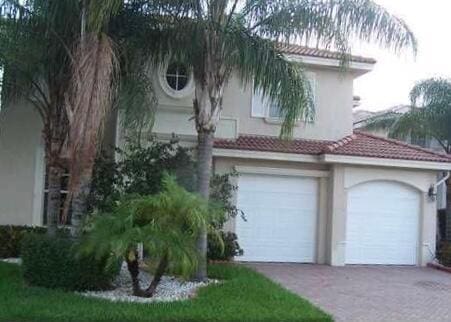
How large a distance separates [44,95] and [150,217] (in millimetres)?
4173

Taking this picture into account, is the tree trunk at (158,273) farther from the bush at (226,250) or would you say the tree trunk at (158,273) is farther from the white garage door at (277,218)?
the white garage door at (277,218)

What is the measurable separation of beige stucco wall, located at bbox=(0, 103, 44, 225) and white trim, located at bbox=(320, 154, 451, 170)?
7.32 meters

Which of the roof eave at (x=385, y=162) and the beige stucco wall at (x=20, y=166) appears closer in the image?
the beige stucco wall at (x=20, y=166)

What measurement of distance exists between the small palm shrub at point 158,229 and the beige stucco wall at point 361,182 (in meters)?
7.97

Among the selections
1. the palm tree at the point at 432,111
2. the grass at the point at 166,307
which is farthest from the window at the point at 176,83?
the palm tree at the point at 432,111

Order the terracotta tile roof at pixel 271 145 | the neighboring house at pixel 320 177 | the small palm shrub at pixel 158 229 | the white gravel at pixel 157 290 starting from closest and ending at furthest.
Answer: the small palm shrub at pixel 158 229 < the white gravel at pixel 157 290 < the terracotta tile roof at pixel 271 145 < the neighboring house at pixel 320 177

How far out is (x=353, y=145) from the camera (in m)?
18.6

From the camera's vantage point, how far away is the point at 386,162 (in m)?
18.1

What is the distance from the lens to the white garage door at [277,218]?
58.5ft

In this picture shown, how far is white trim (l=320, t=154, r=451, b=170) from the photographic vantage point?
57.8ft

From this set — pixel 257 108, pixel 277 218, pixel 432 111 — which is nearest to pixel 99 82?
pixel 257 108

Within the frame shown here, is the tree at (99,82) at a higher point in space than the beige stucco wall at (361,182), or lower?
higher

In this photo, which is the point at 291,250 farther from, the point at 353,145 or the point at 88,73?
the point at 88,73

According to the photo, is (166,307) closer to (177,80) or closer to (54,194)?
(54,194)
